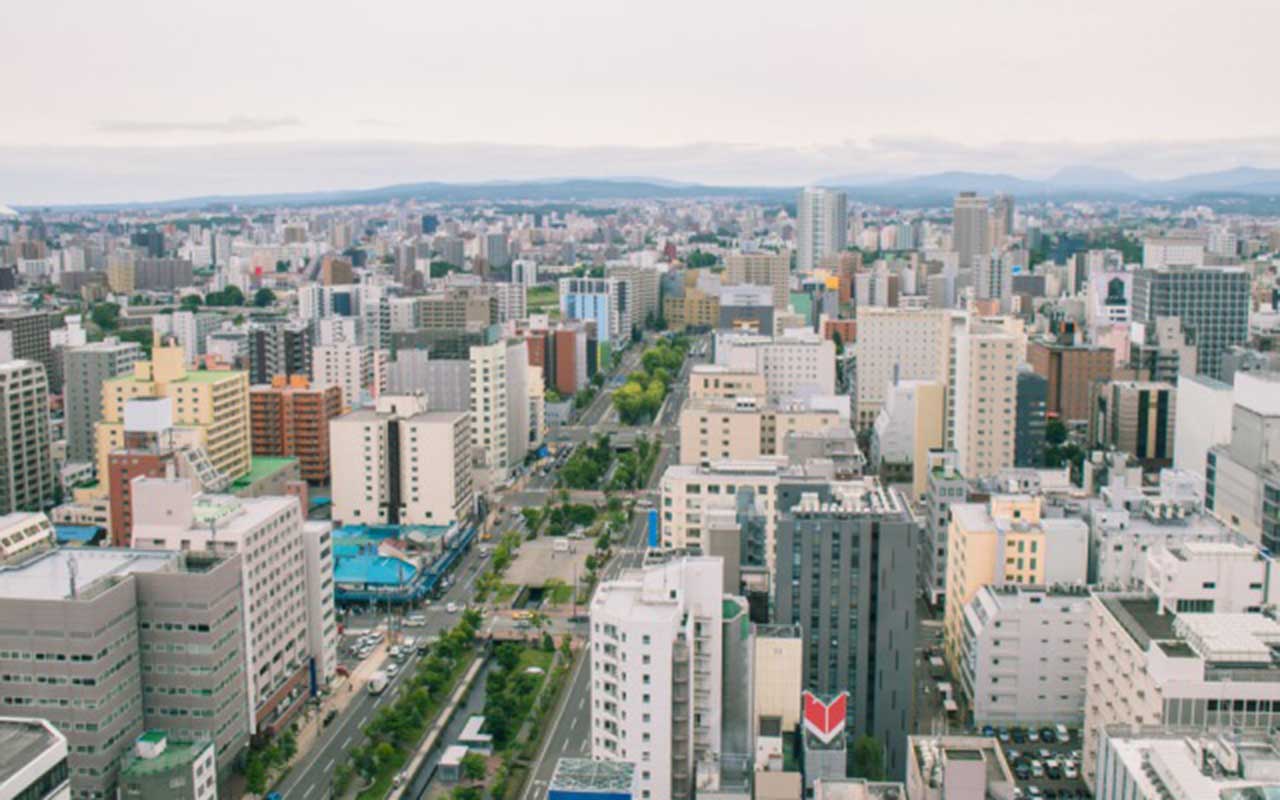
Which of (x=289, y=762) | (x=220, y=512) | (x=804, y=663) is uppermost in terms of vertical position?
(x=220, y=512)

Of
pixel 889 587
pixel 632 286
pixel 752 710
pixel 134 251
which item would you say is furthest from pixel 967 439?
pixel 134 251

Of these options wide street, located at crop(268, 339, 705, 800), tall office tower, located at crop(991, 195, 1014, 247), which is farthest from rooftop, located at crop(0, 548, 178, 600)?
tall office tower, located at crop(991, 195, 1014, 247)

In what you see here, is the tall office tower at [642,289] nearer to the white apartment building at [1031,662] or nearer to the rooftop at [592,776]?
the white apartment building at [1031,662]

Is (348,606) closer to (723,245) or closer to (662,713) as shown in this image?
(662,713)

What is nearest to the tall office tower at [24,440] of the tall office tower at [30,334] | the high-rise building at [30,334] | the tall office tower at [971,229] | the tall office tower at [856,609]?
the high-rise building at [30,334]

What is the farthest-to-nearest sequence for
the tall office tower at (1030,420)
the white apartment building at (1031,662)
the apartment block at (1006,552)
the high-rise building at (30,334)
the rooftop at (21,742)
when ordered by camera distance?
the high-rise building at (30,334) → the tall office tower at (1030,420) → the apartment block at (1006,552) → the white apartment building at (1031,662) → the rooftop at (21,742)
